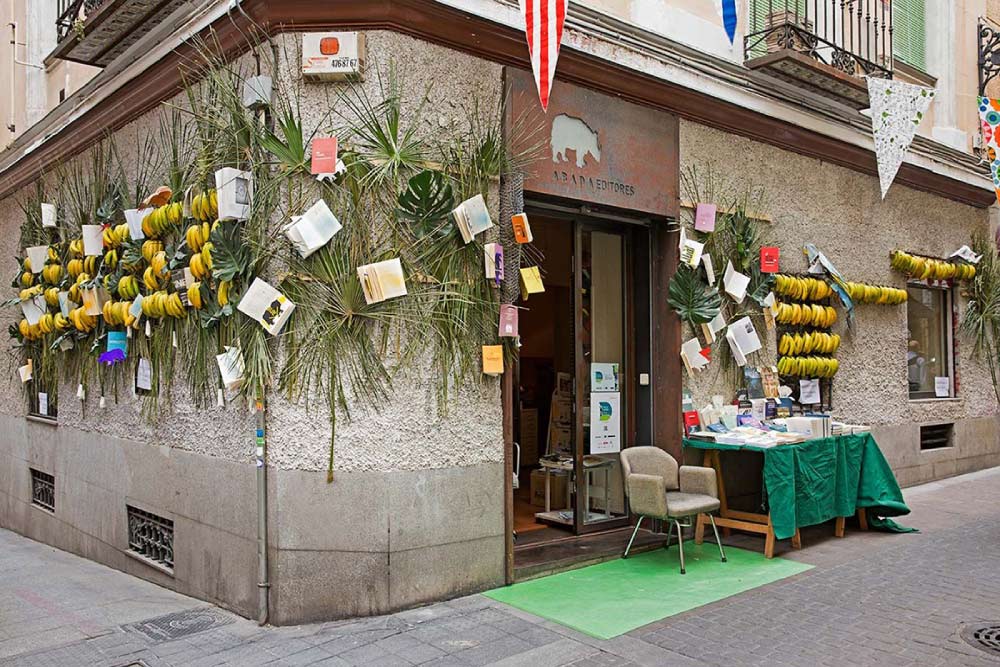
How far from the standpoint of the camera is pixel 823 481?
23.7 feet

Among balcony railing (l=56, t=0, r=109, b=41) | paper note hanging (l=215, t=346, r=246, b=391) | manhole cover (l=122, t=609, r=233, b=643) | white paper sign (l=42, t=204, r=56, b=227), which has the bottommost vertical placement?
manhole cover (l=122, t=609, r=233, b=643)

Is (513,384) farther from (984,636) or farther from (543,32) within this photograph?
(984,636)

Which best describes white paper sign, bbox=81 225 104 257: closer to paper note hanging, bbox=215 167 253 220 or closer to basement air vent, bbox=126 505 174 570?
basement air vent, bbox=126 505 174 570

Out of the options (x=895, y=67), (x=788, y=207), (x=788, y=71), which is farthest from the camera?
(x=895, y=67)

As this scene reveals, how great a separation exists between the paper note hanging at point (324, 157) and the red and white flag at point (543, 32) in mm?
1415

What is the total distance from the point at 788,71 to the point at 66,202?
24.5 feet

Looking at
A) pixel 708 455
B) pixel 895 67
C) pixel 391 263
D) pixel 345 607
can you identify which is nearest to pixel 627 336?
pixel 708 455

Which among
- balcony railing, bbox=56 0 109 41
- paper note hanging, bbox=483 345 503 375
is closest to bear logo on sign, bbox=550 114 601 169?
paper note hanging, bbox=483 345 503 375

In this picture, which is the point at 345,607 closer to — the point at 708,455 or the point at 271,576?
the point at 271,576

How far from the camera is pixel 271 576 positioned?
17.6 ft

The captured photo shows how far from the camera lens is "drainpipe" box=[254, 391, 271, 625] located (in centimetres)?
538

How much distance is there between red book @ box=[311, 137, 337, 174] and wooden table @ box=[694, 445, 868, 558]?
4123 mm

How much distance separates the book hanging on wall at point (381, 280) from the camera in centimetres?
545

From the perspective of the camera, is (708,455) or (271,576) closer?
(271,576)
